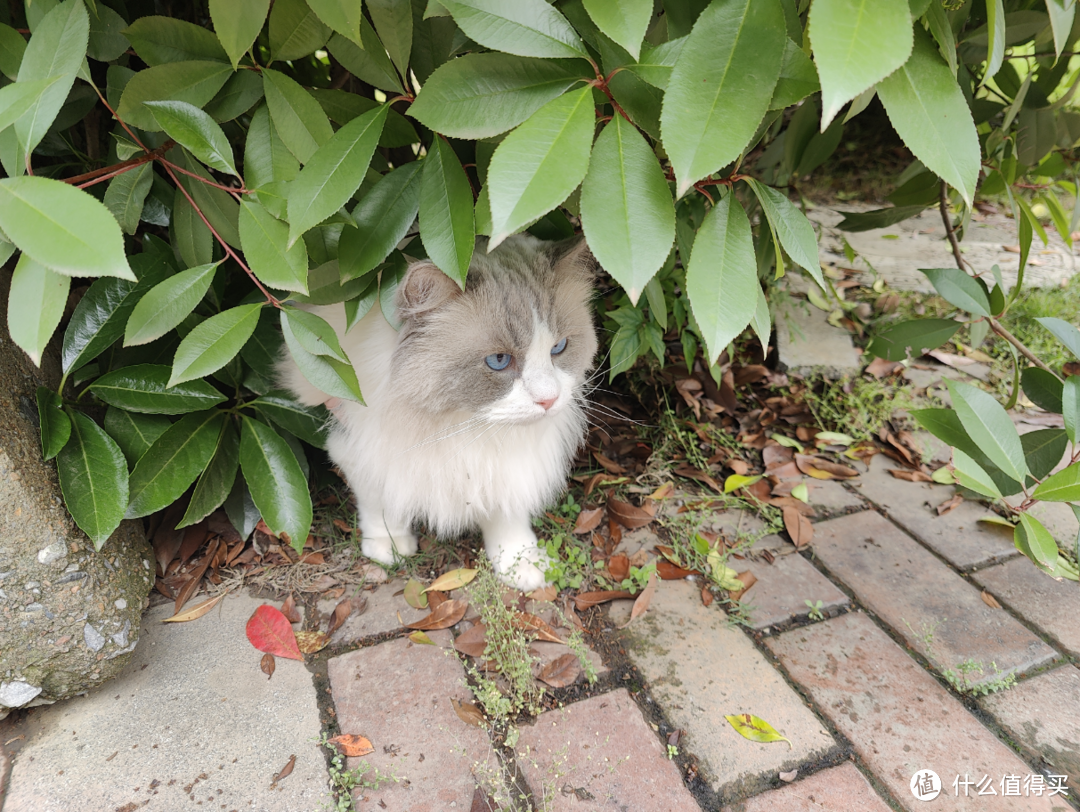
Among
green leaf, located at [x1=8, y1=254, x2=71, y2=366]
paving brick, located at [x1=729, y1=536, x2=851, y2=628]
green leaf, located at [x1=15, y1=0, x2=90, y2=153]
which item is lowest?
paving brick, located at [x1=729, y1=536, x2=851, y2=628]

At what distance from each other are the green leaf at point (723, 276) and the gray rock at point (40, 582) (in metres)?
1.41

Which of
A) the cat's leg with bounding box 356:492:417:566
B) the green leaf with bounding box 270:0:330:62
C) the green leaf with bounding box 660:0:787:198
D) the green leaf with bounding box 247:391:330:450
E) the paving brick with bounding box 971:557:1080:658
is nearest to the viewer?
the green leaf with bounding box 660:0:787:198

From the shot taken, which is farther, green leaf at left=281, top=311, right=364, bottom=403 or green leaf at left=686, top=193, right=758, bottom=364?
green leaf at left=281, top=311, right=364, bottom=403

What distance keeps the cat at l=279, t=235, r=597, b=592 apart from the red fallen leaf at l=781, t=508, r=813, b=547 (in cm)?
74

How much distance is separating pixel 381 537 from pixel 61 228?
4.36 ft

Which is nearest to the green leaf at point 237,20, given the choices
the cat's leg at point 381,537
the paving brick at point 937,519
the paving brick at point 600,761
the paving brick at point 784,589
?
the cat's leg at point 381,537

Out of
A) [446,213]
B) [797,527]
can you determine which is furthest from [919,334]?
[446,213]

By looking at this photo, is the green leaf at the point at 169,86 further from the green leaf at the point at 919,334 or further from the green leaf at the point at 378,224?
the green leaf at the point at 919,334

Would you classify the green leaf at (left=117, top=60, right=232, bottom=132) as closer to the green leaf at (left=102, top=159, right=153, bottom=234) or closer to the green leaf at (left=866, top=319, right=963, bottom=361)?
the green leaf at (left=102, top=159, right=153, bottom=234)

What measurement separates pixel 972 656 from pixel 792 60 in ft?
5.05

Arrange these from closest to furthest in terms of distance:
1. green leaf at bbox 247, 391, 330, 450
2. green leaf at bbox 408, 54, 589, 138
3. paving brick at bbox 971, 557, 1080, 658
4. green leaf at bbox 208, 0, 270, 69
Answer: green leaf at bbox 408, 54, 589, 138 → green leaf at bbox 208, 0, 270, 69 → paving brick at bbox 971, 557, 1080, 658 → green leaf at bbox 247, 391, 330, 450

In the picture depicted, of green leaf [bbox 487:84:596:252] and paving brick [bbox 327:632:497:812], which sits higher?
green leaf [bbox 487:84:596:252]

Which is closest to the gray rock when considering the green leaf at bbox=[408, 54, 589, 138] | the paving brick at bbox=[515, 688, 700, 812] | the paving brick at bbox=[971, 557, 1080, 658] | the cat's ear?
the cat's ear

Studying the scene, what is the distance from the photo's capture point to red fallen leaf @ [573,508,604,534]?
2.05 metres
